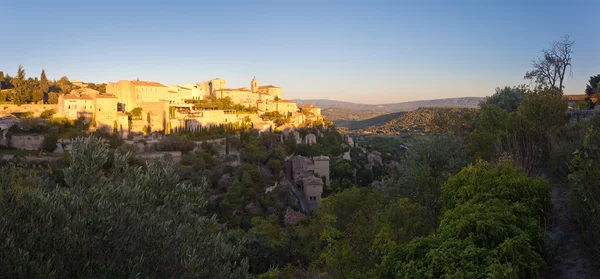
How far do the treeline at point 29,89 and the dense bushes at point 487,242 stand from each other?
40.5 meters

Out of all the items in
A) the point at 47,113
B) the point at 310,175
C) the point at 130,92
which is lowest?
the point at 310,175

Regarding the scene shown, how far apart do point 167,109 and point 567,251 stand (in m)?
37.5

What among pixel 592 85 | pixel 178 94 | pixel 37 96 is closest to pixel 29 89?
pixel 37 96

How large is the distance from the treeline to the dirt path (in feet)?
137

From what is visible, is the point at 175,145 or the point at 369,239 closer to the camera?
the point at 369,239

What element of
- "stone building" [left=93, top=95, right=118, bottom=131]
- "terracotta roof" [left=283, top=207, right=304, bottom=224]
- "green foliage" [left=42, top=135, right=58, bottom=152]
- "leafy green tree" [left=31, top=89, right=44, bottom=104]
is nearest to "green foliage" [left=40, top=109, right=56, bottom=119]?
"stone building" [left=93, top=95, right=118, bottom=131]

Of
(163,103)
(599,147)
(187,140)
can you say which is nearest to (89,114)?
(163,103)

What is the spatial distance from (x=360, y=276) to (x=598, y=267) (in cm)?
335

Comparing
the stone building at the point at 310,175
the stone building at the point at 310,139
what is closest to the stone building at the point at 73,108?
the stone building at the point at 310,175

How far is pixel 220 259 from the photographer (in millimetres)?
5254

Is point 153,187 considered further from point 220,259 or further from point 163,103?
point 163,103

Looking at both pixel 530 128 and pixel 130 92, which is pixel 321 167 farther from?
pixel 530 128

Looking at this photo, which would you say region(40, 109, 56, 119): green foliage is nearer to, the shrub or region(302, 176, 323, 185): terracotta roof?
the shrub

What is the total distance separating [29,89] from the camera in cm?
3750
